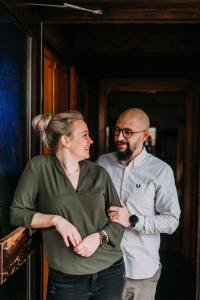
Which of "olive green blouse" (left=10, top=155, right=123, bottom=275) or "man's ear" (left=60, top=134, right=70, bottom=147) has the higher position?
"man's ear" (left=60, top=134, right=70, bottom=147)

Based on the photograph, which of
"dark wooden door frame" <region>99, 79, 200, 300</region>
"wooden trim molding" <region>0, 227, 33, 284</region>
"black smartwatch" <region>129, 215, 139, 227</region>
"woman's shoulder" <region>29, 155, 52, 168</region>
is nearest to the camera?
"wooden trim molding" <region>0, 227, 33, 284</region>

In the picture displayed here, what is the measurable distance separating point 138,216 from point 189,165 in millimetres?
2701

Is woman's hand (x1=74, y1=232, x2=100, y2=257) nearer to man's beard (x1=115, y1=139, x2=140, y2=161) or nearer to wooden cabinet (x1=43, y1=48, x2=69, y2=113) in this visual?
man's beard (x1=115, y1=139, x2=140, y2=161)

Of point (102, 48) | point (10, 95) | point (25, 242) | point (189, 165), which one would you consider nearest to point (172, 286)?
point (189, 165)

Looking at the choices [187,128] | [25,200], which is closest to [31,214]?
[25,200]

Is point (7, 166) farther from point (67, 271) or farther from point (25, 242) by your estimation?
point (67, 271)

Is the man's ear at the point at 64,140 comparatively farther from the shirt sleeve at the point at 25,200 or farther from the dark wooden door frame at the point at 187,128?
the dark wooden door frame at the point at 187,128

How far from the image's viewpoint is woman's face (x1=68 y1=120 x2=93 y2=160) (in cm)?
165

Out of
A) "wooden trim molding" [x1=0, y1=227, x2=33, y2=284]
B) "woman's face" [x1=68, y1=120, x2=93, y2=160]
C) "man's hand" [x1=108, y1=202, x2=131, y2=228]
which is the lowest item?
"wooden trim molding" [x1=0, y1=227, x2=33, y2=284]

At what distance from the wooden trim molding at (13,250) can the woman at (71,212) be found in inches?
2.6

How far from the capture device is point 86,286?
1613 mm

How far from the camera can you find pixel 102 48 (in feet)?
12.0

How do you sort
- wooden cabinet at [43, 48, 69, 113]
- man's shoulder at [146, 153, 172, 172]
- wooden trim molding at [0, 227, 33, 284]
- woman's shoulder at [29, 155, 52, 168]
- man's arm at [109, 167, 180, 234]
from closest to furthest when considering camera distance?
wooden trim molding at [0, 227, 33, 284]
woman's shoulder at [29, 155, 52, 168]
man's arm at [109, 167, 180, 234]
man's shoulder at [146, 153, 172, 172]
wooden cabinet at [43, 48, 69, 113]

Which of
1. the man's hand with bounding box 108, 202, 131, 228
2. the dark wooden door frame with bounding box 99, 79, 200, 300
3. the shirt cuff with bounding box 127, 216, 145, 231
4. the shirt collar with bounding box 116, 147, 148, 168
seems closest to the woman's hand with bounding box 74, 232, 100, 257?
the man's hand with bounding box 108, 202, 131, 228
